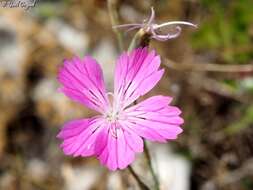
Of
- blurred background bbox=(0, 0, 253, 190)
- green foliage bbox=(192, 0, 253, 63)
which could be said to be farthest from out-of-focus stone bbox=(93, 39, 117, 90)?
green foliage bbox=(192, 0, 253, 63)

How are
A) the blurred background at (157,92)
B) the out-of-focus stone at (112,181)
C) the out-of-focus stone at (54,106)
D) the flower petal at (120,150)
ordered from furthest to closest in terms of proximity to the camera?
1. the out-of-focus stone at (54,106)
2. the blurred background at (157,92)
3. the out-of-focus stone at (112,181)
4. the flower petal at (120,150)

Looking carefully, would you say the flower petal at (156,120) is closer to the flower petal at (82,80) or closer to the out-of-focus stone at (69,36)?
the flower petal at (82,80)

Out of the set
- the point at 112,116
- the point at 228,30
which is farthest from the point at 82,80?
the point at 228,30

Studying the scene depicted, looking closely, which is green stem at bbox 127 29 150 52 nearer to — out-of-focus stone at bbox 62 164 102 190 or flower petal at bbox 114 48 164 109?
flower petal at bbox 114 48 164 109

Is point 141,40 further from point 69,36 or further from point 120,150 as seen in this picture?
point 69,36

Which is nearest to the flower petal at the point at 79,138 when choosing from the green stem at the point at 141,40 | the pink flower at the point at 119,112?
the pink flower at the point at 119,112
